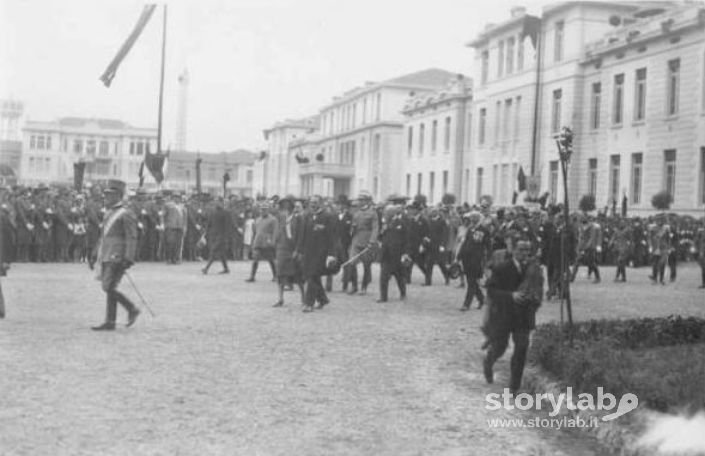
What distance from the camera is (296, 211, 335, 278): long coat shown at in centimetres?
1395

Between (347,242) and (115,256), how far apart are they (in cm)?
860

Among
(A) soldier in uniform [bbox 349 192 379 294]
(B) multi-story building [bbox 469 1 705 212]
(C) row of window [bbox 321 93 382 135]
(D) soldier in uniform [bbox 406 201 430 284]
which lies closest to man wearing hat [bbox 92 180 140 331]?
(A) soldier in uniform [bbox 349 192 379 294]

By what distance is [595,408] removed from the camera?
292 inches

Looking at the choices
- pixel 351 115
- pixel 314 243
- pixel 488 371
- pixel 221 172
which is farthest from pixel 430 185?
pixel 221 172

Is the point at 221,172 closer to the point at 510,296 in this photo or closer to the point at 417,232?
the point at 417,232

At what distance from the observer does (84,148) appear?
83.2 meters

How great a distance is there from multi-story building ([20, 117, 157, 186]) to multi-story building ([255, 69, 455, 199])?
593 inches

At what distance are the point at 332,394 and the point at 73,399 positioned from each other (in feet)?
7.18

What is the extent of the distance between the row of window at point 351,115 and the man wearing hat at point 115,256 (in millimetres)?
63668

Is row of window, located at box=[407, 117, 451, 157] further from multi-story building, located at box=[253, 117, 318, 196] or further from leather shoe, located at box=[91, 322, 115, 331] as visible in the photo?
leather shoe, located at box=[91, 322, 115, 331]

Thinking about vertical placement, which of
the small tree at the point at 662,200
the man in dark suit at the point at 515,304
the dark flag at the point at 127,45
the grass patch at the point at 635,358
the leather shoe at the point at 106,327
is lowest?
the leather shoe at the point at 106,327

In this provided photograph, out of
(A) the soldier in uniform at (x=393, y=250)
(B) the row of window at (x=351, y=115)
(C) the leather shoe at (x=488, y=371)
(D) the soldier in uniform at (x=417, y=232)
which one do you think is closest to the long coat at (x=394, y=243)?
(A) the soldier in uniform at (x=393, y=250)

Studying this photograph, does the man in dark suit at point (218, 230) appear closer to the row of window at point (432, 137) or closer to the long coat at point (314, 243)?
the long coat at point (314, 243)

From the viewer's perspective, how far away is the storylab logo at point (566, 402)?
7117mm
